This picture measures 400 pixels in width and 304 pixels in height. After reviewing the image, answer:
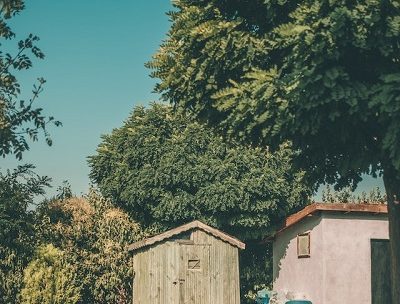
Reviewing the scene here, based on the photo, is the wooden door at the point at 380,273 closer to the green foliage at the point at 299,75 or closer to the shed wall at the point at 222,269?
the shed wall at the point at 222,269

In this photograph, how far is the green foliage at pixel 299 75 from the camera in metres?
16.7

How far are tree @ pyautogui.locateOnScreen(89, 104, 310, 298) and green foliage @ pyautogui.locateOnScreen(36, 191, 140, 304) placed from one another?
2.67m

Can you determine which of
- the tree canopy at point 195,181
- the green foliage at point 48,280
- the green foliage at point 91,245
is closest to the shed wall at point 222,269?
the tree canopy at point 195,181

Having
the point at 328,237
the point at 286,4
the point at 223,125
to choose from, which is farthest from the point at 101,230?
the point at 286,4

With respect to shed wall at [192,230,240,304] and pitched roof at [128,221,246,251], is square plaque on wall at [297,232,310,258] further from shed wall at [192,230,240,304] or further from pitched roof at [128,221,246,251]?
shed wall at [192,230,240,304]

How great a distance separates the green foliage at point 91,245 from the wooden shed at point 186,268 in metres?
0.73

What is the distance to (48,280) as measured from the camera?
28609mm

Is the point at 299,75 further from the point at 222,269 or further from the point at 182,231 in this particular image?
the point at 222,269

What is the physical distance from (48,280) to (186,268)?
610 centimetres

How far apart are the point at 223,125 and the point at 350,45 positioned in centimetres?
491

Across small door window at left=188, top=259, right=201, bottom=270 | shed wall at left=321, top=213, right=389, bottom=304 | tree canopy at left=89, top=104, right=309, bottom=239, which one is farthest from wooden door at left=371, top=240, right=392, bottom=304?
small door window at left=188, top=259, right=201, bottom=270

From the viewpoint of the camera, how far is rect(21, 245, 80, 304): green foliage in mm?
28297

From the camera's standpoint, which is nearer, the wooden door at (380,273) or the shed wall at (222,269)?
the wooden door at (380,273)

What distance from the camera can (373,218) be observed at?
95.2 feet
